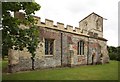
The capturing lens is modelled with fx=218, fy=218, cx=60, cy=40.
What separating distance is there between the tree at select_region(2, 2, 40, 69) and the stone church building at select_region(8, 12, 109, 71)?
3282mm

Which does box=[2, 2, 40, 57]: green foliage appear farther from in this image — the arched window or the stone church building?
the arched window

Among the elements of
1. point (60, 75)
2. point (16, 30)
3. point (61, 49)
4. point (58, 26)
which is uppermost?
point (58, 26)

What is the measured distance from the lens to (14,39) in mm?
12570

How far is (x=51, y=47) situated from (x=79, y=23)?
15380 mm

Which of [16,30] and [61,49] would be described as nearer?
[16,30]

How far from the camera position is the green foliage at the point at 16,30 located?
12.4m

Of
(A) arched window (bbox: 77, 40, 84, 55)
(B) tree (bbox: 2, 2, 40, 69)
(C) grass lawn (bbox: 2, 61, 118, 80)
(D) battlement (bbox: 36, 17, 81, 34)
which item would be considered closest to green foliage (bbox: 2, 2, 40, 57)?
(B) tree (bbox: 2, 2, 40, 69)

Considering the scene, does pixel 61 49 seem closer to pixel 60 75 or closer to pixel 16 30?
pixel 60 75

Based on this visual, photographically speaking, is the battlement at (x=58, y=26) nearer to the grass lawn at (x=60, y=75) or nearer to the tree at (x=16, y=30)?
the grass lawn at (x=60, y=75)

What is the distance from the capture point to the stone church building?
2014cm

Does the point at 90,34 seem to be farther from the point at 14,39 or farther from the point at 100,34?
the point at 14,39

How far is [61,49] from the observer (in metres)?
25.1

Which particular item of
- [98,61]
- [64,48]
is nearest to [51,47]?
[64,48]

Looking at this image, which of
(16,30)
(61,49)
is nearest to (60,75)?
(16,30)
